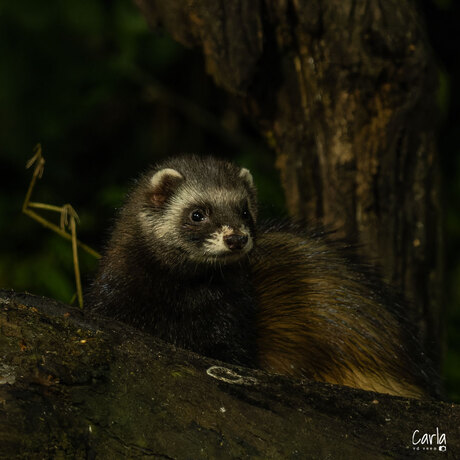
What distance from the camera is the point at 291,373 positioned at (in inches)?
125

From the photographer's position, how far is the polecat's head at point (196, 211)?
3.11 m

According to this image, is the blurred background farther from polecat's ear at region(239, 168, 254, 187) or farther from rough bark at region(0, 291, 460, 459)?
rough bark at region(0, 291, 460, 459)

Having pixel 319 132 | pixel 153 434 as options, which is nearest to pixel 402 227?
pixel 319 132

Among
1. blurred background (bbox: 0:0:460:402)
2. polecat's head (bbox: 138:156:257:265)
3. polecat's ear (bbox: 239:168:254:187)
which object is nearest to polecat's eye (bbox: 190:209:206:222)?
polecat's head (bbox: 138:156:257:265)

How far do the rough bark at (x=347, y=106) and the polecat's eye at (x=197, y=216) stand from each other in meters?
0.90

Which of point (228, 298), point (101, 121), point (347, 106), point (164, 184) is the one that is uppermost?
point (347, 106)

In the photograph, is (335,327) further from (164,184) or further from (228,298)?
(164,184)

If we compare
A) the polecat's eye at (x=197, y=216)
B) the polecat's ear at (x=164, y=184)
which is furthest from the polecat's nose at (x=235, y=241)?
the polecat's ear at (x=164, y=184)

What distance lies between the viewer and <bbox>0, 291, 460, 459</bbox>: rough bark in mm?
1973

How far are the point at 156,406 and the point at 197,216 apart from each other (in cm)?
128

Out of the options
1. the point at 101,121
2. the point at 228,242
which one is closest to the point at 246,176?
the point at 228,242

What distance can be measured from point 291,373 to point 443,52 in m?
2.72
